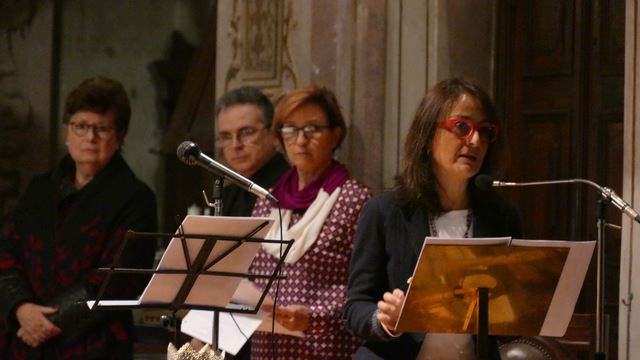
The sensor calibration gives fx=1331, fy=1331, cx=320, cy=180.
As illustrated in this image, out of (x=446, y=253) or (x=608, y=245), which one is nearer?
(x=446, y=253)

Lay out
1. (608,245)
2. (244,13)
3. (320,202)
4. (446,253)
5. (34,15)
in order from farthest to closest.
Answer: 1. (34,15)
2. (244,13)
3. (608,245)
4. (320,202)
5. (446,253)

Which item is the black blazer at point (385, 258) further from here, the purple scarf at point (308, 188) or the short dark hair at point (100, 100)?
the short dark hair at point (100, 100)

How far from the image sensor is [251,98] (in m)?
5.69

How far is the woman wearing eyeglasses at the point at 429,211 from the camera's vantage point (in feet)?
13.3

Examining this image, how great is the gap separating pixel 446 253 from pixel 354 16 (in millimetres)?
2442

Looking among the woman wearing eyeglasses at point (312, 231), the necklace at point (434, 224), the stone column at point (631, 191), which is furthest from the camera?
the stone column at point (631, 191)

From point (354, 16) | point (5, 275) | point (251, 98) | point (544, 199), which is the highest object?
point (354, 16)

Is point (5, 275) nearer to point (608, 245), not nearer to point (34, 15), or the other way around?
point (608, 245)

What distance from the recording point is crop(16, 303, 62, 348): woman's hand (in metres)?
5.52

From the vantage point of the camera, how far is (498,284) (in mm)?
3736

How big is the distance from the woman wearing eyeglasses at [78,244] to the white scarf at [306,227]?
0.79 metres

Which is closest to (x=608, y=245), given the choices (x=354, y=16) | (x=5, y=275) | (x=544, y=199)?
(x=544, y=199)

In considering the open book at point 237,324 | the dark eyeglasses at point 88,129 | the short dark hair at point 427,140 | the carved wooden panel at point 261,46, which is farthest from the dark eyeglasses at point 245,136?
the short dark hair at point 427,140

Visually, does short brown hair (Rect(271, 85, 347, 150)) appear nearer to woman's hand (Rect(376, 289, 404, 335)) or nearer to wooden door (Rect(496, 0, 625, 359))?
wooden door (Rect(496, 0, 625, 359))
